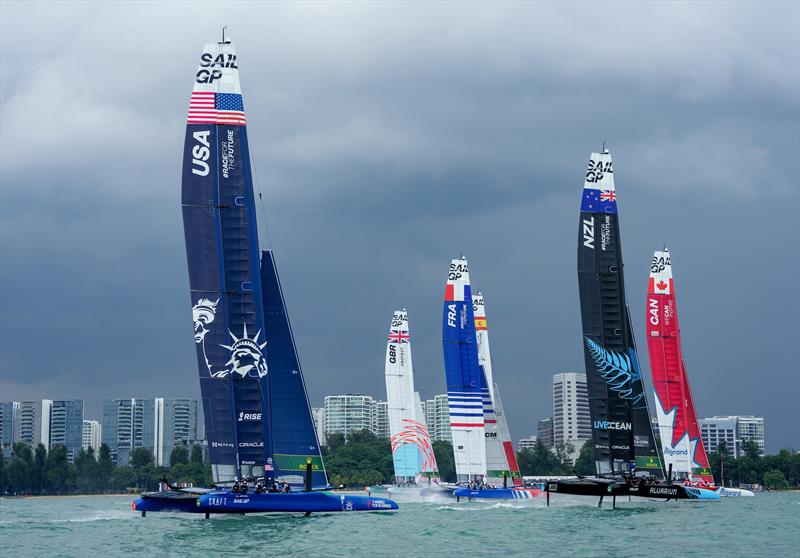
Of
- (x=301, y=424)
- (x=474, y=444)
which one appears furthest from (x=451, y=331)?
(x=301, y=424)

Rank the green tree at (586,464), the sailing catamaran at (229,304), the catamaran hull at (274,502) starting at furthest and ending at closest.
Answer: the green tree at (586,464) → the sailing catamaran at (229,304) → the catamaran hull at (274,502)

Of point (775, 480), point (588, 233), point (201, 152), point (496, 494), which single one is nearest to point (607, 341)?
point (588, 233)

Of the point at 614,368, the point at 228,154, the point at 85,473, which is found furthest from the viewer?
the point at 85,473

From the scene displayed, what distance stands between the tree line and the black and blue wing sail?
86.8 m

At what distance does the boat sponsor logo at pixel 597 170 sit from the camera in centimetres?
4703

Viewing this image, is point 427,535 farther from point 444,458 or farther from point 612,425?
point 444,458

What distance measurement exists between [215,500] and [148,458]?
382 ft

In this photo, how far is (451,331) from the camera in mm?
59281

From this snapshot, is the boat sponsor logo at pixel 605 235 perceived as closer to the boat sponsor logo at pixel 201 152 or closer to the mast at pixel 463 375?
the mast at pixel 463 375

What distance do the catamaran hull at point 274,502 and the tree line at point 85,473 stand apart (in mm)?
88752

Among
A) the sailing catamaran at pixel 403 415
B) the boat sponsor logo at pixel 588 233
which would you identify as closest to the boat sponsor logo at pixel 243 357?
the boat sponsor logo at pixel 588 233

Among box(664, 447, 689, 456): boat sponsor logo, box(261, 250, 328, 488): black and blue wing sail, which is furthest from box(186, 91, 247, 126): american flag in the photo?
box(664, 447, 689, 456): boat sponsor logo

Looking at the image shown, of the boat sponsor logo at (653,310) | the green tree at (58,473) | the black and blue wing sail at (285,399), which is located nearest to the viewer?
the black and blue wing sail at (285,399)

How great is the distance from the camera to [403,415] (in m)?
70.5
